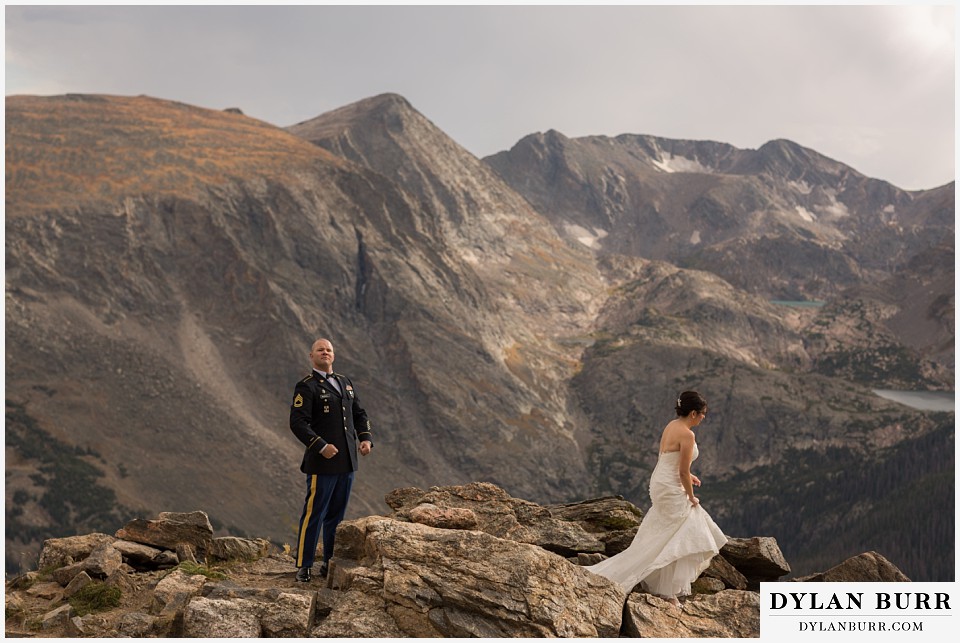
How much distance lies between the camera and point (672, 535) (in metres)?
16.2

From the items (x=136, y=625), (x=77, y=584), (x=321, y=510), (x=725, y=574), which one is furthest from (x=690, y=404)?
(x=77, y=584)

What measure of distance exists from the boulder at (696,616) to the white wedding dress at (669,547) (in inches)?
17.5

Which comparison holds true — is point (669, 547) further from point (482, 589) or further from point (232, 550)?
point (232, 550)

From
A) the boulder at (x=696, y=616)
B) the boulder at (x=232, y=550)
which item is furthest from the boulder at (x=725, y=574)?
the boulder at (x=232, y=550)

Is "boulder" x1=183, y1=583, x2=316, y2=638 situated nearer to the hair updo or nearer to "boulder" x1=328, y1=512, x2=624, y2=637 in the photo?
"boulder" x1=328, y1=512, x2=624, y2=637

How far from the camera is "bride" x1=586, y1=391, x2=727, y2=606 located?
16.0 metres

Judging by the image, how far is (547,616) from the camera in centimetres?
1383

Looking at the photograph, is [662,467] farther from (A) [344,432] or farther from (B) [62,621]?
(B) [62,621]

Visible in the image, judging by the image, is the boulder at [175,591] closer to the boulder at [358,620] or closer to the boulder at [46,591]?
the boulder at [46,591]

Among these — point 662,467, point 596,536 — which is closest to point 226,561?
point 596,536

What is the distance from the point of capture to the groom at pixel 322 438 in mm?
16406

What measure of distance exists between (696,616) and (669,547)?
1.31m

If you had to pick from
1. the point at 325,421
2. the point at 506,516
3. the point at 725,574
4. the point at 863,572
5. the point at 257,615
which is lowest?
the point at 257,615

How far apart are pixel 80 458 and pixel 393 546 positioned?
16751 cm
